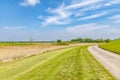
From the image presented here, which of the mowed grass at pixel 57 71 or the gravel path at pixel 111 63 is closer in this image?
the mowed grass at pixel 57 71

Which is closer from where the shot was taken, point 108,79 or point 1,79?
point 108,79

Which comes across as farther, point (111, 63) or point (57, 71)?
point (111, 63)

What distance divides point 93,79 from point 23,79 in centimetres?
431

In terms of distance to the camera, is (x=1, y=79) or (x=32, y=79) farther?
(x=1, y=79)

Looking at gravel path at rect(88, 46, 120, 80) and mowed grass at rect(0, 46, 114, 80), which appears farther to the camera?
gravel path at rect(88, 46, 120, 80)

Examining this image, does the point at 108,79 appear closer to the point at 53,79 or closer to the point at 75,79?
the point at 75,79

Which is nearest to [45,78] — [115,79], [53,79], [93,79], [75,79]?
[53,79]

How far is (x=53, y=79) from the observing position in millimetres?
14297

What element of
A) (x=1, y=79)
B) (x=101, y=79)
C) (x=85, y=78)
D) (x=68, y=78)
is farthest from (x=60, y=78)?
(x=1, y=79)

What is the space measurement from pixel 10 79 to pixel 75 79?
4296 mm

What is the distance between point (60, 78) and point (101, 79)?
2.50m

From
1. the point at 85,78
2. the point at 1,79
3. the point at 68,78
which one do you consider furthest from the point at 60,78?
the point at 1,79

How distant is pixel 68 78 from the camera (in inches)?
574

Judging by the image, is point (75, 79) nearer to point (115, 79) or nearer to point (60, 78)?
point (60, 78)
